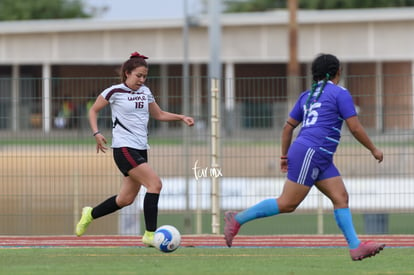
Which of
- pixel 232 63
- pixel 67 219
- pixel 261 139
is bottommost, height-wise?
A: pixel 67 219

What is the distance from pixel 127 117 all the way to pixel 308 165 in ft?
6.91

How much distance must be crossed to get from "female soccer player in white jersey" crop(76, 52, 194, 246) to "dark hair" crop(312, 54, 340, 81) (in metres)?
1.68

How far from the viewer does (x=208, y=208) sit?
17.7 m

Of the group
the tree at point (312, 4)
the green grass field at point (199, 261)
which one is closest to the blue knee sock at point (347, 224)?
the green grass field at point (199, 261)

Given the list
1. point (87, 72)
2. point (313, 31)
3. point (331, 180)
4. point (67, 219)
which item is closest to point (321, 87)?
point (331, 180)

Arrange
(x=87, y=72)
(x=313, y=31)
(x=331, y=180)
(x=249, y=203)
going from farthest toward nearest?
(x=87, y=72)
(x=313, y=31)
(x=249, y=203)
(x=331, y=180)

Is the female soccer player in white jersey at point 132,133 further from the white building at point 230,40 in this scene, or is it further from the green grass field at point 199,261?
the white building at point 230,40

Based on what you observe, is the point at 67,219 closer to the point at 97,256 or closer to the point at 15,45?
the point at 97,256

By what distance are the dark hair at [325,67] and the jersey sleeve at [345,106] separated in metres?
0.25

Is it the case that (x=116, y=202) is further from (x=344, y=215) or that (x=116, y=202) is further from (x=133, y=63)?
(x=344, y=215)

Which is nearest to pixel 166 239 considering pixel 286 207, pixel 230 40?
pixel 286 207

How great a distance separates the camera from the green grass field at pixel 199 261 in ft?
31.8

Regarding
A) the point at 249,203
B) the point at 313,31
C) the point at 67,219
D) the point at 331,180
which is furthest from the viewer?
the point at 313,31

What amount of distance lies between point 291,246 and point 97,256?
2767 mm
